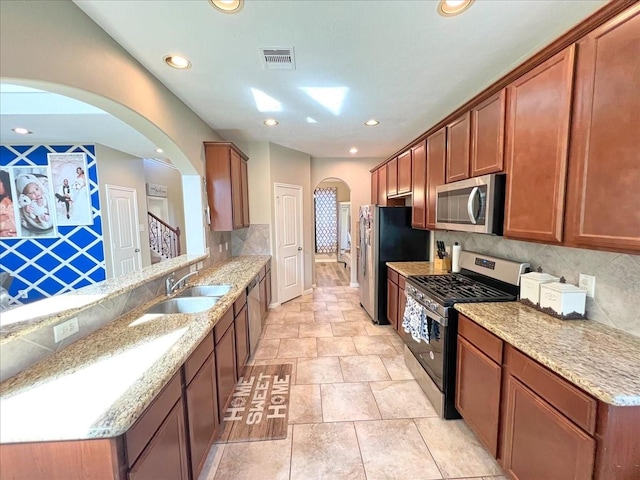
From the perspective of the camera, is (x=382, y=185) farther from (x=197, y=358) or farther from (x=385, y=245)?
(x=197, y=358)

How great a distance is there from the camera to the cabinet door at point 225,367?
1.90 meters

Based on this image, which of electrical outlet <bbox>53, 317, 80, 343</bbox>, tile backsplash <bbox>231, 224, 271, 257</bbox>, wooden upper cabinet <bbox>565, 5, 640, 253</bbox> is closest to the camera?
wooden upper cabinet <bbox>565, 5, 640, 253</bbox>

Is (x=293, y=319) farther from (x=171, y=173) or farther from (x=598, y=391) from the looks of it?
(x=171, y=173)

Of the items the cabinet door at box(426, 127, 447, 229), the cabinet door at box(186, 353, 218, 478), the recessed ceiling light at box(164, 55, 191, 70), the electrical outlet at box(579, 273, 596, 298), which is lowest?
the cabinet door at box(186, 353, 218, 478)

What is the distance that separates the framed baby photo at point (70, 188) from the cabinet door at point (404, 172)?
4.92 m

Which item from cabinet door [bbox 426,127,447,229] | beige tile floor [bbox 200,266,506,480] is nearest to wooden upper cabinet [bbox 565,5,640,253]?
cabinet door [bbox 426,127,447,229]

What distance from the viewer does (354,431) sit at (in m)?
1.97

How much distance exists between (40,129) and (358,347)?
16.5 feet

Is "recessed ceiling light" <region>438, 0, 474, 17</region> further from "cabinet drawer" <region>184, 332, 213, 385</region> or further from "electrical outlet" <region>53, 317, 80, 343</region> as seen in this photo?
"electrical outlet" <region>53, 317, 80, 343</region>

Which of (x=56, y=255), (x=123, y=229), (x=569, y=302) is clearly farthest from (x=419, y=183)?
(x=56, y=255)

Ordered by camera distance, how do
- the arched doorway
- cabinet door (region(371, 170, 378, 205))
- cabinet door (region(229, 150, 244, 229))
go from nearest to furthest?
cabinet door (region(229, 150, 244, 229)) → cabinet door (region(371, 170, 378, 205)) → the arched doorway

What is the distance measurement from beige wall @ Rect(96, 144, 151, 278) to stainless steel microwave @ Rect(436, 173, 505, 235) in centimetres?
523

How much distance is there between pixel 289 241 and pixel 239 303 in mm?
2383

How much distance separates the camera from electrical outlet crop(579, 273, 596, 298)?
1565mm
